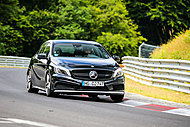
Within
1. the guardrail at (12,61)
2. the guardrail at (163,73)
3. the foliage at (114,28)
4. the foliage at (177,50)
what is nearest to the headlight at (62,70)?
the guardrail at (163,73)

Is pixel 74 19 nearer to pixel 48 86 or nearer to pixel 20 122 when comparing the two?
pixel 48 86

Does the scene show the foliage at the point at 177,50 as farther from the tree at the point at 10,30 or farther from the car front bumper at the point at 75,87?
the tree at the point at 10,30

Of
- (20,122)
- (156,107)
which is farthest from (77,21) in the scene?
(20,122)

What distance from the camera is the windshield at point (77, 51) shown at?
12.0 metres

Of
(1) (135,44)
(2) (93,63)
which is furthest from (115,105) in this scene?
(1) (135,44)

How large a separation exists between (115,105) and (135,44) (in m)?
41.9

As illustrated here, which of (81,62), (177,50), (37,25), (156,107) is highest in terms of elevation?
(37,25)

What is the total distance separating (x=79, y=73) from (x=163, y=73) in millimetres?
6336

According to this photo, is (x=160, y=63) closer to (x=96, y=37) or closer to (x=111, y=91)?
(x=111, y=91)

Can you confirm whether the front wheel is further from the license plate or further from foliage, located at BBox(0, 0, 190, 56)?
foliage, located at BBox(0, 0, 190, 56)

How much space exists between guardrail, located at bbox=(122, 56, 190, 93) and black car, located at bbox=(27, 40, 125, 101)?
3.35 m

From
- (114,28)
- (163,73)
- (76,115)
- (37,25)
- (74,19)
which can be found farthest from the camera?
(114,28)

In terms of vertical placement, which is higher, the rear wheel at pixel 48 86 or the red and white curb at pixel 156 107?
the rear wheel at pixel 48 86

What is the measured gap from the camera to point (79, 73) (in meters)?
10.9
